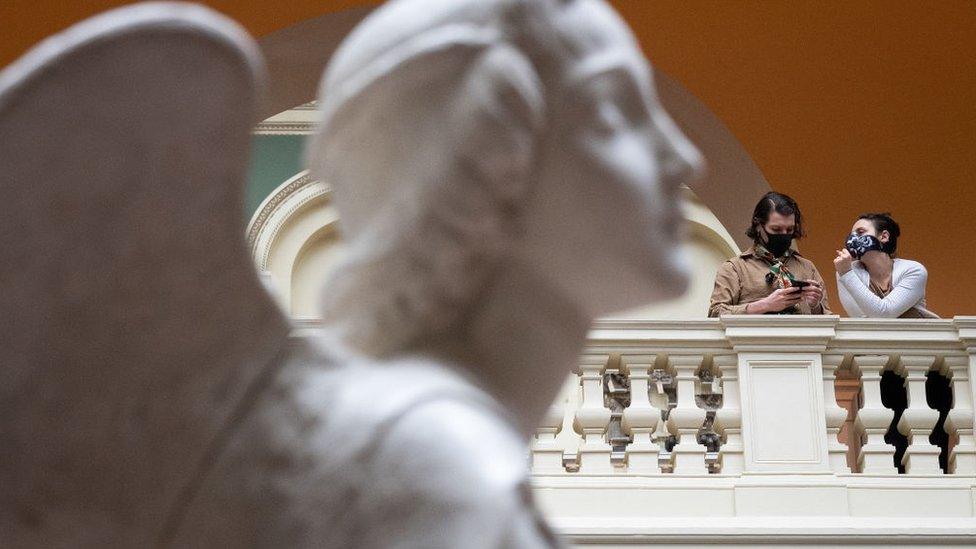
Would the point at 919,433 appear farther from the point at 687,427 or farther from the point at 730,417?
the point at 687,427

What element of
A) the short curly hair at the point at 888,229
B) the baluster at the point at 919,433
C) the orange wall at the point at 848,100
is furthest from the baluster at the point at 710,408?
the orange wall at the point at 848,100

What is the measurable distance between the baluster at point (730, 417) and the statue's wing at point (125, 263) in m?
5.60

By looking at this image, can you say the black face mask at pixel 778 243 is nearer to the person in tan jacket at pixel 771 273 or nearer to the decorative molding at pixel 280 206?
the person in tan jacket at pixel 771 273

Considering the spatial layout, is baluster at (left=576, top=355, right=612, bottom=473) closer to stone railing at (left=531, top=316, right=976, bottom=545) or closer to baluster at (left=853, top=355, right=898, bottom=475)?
stone railing at (left=531, top=316, right=976, bottom=545)

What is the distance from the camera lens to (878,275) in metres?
6.93

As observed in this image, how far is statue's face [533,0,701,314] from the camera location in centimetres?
157

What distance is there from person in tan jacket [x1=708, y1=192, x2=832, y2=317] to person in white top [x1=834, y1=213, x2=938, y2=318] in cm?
15

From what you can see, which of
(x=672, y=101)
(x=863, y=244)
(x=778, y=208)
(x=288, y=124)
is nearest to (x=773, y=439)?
(x=863, y=244)

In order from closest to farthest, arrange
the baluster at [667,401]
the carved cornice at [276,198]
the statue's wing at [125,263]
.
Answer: the statue's wing at [125,263]
the baluster at [667,401]
the carved cornice at [276,198]

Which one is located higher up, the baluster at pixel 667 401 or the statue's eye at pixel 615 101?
the baluster at pixel 667 401

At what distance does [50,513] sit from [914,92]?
9289 millimetres

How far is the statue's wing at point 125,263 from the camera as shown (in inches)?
51.6

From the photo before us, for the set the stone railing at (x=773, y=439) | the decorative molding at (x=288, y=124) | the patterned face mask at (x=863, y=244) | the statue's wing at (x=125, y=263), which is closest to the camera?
the statue's wing at (x=125, y=263)

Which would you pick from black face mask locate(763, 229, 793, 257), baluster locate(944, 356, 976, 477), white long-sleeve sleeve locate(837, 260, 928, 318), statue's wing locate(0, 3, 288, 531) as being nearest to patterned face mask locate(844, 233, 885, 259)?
white long-sleeve sleeve locate(837, 260, 928, 318)
